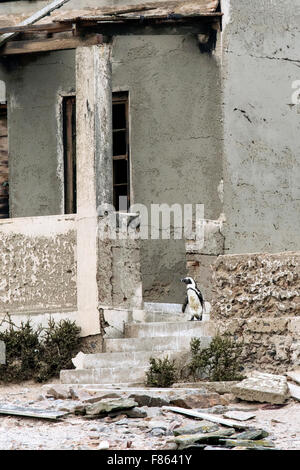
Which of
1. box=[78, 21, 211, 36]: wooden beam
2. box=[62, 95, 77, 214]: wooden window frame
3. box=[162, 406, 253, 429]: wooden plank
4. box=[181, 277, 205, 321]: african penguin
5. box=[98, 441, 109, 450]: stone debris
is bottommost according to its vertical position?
box=[98, 441, 109, 450]: stone debris

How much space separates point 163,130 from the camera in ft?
46.8

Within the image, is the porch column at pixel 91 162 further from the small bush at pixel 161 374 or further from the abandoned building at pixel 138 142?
the small bush at pixel 161 374

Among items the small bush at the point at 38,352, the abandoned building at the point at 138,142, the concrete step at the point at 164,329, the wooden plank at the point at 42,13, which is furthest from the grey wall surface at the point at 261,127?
the small bush at the point at 38,352

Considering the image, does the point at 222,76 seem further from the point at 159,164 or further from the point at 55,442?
the point at 55,442

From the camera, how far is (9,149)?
15.0m

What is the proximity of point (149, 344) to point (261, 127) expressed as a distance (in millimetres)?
4042

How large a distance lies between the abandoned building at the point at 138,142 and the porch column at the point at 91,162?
0.05 ft

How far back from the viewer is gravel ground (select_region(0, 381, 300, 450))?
312 inches

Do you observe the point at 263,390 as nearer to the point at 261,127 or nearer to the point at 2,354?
the point at 2,354

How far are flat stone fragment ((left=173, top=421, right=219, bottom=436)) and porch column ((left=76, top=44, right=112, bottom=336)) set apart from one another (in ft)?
11.2

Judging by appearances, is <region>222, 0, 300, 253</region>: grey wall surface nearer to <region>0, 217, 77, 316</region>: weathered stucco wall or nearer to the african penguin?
the african penguin

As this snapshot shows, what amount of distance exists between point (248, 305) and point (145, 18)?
473 cm

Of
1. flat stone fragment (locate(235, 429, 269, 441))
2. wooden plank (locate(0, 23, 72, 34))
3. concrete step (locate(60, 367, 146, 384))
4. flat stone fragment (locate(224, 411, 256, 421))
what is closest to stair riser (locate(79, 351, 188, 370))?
concrete step (locate(60, 367, 146, 384))

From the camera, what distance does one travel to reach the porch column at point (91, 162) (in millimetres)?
11750
